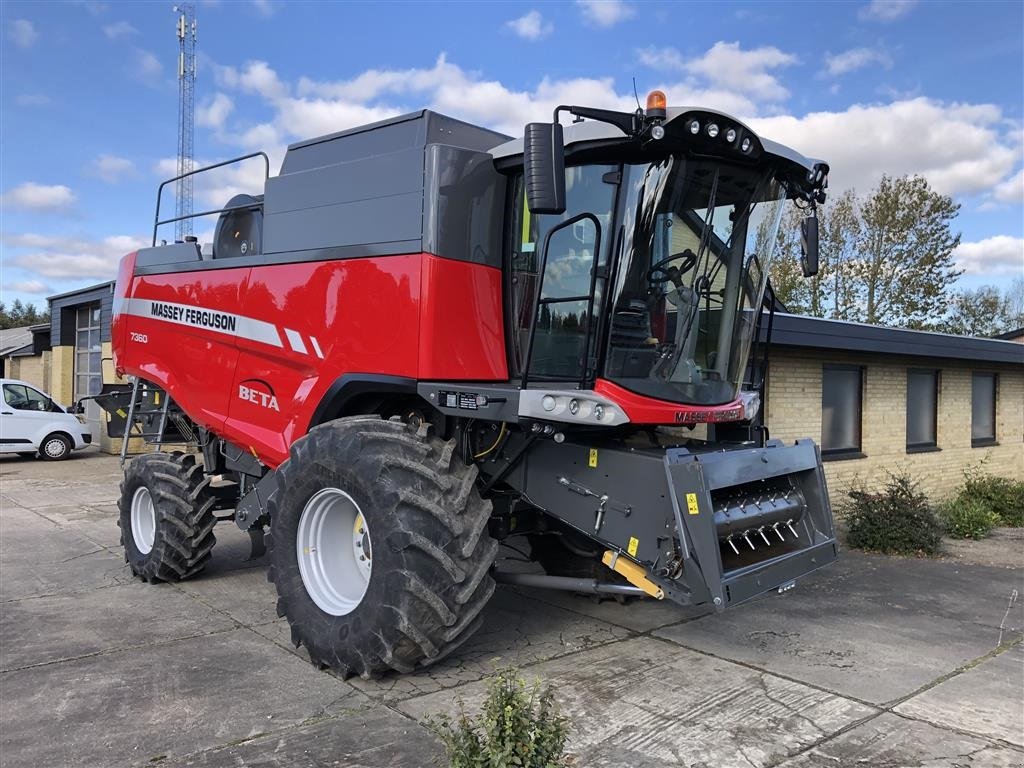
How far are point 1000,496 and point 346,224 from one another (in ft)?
36.5

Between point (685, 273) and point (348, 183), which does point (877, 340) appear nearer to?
point (685, 273)

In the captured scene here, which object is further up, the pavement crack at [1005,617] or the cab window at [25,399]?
the cab window at [25,399]

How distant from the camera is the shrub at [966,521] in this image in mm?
9883

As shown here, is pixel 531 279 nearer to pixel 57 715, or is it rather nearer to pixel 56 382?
pixel 57 715

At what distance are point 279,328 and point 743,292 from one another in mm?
3061

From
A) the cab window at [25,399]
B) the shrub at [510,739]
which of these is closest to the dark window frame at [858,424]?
the shrub at [510,739]

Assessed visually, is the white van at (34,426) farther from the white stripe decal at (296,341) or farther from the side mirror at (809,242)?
the side mirror at (809,242)

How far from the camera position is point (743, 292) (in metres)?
4.85

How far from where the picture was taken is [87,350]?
70.5 ft

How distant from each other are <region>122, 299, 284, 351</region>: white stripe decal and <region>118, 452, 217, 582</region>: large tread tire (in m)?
1.21

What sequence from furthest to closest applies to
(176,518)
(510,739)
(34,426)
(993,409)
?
1. (34,426)
2. (993,409)
3. (176,518)
4. (510,739)

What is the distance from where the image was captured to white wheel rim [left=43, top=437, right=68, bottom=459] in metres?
17.4

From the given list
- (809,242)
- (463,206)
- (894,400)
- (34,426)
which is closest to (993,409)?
(894,400)

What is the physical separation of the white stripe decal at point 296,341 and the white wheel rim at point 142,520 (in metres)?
2.57
